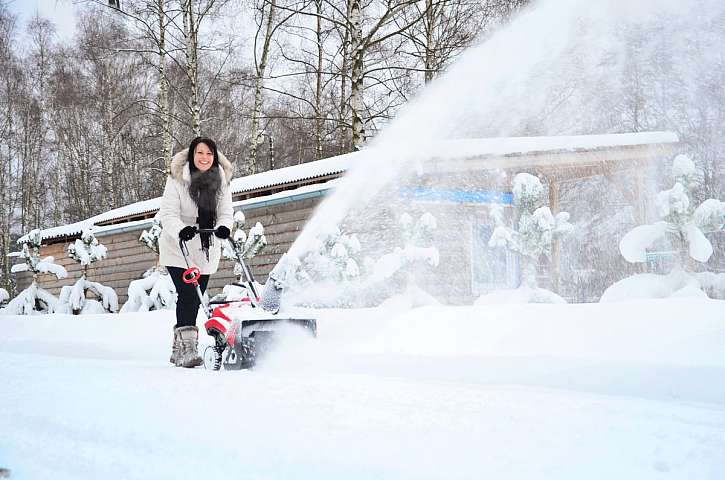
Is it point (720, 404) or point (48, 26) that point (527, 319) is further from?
point (48, 26)

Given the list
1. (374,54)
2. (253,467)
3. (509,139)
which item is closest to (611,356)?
(253,467)

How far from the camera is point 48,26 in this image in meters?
29.2

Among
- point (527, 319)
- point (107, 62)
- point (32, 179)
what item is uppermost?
point (107, 62)

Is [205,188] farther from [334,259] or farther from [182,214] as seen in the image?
[334,259]

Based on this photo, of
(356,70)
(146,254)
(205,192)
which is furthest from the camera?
(146,254)

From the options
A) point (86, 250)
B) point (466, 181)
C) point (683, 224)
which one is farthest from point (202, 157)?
point (86, 250)

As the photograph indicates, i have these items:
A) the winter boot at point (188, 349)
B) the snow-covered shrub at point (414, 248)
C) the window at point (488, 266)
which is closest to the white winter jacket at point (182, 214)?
the winter boot at point (188, 349)

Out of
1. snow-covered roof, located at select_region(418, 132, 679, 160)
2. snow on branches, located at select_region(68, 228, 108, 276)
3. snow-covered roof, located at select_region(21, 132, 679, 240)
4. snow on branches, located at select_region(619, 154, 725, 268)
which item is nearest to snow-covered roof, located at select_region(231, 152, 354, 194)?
snow-covered roof, located at select_region(21, 132, 679, 240)

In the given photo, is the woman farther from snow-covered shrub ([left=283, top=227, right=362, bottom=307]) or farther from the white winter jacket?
snow-covered shrub ([left=283, top=227, right=362, bottom=307])

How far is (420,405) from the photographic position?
2617 mm

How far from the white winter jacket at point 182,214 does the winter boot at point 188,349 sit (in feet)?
1.56

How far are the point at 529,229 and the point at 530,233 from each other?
0.05 meters

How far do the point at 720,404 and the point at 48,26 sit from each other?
33.0 m

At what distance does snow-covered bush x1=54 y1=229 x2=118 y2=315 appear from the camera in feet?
41.9
